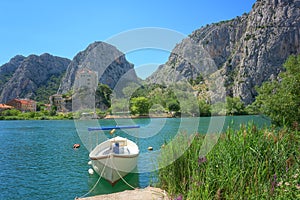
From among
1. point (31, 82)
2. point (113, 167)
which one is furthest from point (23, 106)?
point (113, 167)

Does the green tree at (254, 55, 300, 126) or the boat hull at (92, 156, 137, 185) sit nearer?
the boat hull at (92, 156, 137, 185)

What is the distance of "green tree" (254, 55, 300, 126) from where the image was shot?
52.9ft

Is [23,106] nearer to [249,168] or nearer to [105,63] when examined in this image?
[105,63]

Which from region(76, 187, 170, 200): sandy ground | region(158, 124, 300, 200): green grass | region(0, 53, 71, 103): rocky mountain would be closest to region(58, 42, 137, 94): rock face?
region(76, 187, 170, 200): sandy ground

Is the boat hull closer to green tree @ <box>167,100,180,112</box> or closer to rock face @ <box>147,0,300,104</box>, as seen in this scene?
green tree @ <box>167,100,180,112</box>

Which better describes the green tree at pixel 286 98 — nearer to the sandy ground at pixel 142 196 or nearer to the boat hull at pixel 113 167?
the boat hull at pixel 113 167

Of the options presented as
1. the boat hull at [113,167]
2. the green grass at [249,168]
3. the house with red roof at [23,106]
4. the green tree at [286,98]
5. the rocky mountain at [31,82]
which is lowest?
the boat hull at [113,167]

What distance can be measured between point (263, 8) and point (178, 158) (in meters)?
137

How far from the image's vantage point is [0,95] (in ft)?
607

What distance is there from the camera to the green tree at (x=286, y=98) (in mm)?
16131

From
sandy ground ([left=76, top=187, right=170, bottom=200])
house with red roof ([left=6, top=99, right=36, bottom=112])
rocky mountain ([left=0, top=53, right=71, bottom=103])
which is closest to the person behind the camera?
sandy ground ([left=76, top=187, right=170, bottom=200])

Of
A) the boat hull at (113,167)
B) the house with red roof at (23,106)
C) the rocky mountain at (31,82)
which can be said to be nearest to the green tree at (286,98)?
the boat hull at (113,167)

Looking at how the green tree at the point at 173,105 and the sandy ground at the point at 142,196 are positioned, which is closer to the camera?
the sandy ground at the point at 142,196

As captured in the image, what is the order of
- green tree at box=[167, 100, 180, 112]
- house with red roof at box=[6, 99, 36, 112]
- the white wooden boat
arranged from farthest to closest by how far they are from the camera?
house with red roof at box=[6, 99, 36, 112] < green tree at box=[167, 100, 180, 112] < the white wooden boat
